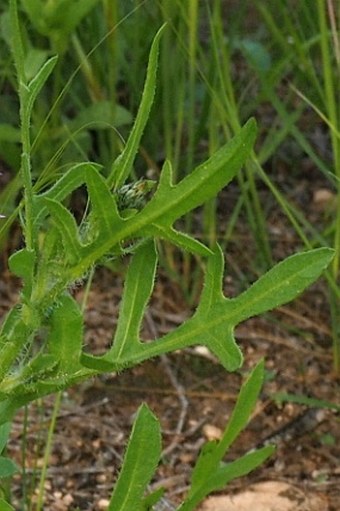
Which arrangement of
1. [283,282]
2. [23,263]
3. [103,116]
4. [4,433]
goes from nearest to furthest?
[23,263]
[283,282]
[4,433]
[103,116]

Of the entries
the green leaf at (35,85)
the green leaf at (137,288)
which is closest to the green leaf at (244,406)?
the green leaf at (137,288)

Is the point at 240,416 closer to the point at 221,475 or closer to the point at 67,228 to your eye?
the point at 221,475

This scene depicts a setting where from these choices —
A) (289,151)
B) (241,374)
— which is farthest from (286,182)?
(241,374)

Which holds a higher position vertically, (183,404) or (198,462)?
(198,462)

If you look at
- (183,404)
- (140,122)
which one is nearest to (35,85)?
(140,122)

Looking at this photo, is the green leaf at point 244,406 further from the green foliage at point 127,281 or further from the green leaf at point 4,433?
the green leaf at point 4,433

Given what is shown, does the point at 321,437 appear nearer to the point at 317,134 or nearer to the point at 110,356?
the point at 110,356

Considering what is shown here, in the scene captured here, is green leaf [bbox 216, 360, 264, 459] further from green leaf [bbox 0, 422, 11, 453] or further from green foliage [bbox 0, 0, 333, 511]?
green leaf [bbox 0, 422, 11, 453]
